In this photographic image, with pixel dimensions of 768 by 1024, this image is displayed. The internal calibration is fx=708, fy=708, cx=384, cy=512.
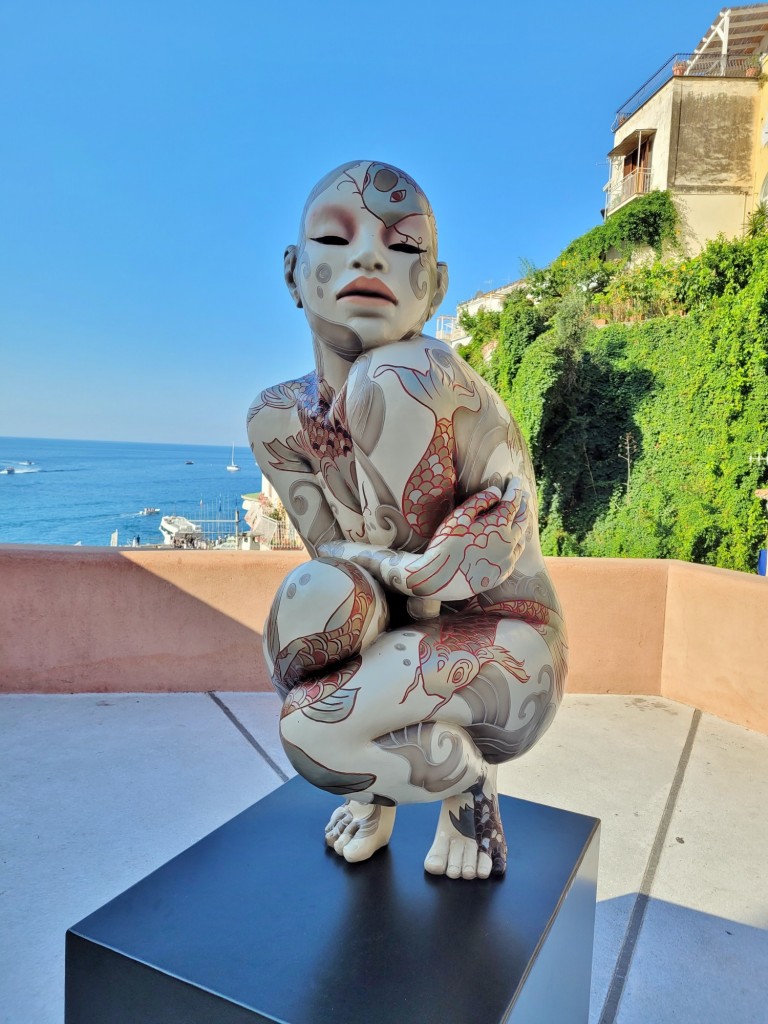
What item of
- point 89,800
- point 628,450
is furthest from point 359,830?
point 628,450

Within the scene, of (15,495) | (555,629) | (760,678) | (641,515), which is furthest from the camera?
(15,495)

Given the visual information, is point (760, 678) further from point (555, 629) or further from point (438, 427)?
point (438, 427)

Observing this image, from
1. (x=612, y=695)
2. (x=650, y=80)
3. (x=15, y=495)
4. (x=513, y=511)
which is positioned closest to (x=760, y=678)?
(x=612, y=695)

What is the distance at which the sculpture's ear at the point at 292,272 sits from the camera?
1.34 metres

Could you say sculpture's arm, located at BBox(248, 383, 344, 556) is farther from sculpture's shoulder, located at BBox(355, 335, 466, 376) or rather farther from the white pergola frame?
the white pergola frame

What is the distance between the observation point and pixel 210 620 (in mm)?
3551

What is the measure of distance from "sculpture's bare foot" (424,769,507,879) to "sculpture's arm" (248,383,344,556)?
0.59 metres

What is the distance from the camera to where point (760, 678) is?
3254 millimetres

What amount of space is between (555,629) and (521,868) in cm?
51

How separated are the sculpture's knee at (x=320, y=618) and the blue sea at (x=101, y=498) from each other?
26268 millimetres

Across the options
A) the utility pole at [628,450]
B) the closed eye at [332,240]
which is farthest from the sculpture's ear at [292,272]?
the utility pole at [628,450]

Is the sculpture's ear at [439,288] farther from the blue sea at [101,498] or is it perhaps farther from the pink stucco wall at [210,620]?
the blue sea at [101,498]

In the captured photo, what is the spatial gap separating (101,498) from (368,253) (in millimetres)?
74869

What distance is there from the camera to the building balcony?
1860 mm
